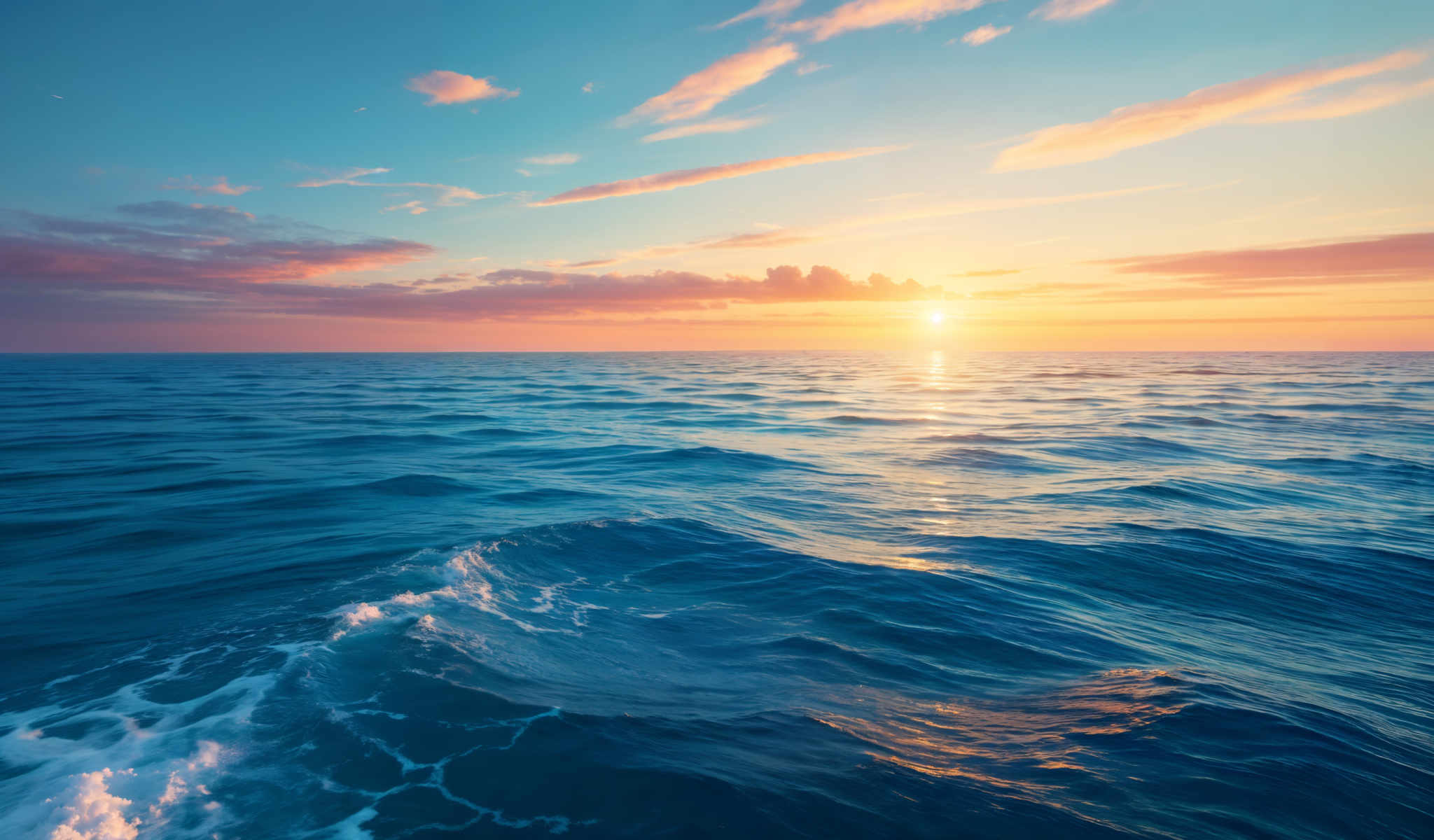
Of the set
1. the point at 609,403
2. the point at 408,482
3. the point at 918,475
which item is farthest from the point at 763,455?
the point at 609,403

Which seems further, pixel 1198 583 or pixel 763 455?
pixel 763 455

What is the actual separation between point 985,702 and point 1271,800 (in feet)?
8.52

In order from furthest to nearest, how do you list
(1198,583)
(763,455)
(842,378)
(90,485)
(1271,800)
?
(842,378) < (763,455) < (90,485) < (1198,583) < (1271,800)

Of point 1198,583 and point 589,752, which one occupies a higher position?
point 589,752

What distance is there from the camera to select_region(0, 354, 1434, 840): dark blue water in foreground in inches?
221

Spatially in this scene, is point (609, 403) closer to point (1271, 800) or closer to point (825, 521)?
point (825, 521)

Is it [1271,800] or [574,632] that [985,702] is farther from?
[574,632]

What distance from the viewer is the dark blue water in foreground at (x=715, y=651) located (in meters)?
5.61

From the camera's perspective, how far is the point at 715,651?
8.80 metres

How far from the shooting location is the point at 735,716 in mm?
6957

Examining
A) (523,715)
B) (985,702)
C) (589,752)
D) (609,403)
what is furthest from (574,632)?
(609,403)

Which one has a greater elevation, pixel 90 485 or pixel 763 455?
A: pixel 90 485

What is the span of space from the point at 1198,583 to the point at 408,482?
2097cm

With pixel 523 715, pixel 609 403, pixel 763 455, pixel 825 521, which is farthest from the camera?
pixel 609 403
